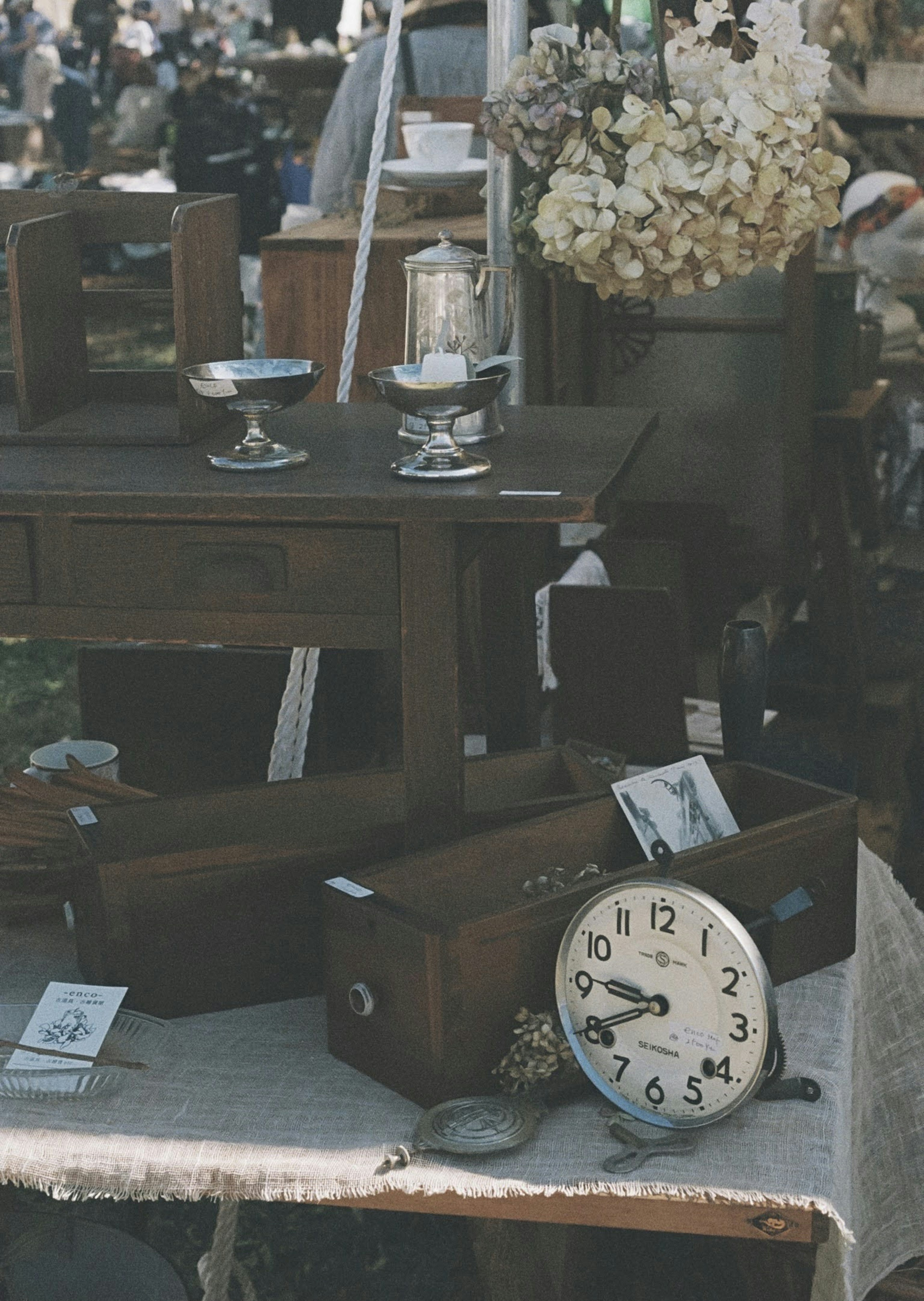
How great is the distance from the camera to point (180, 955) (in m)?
1.64

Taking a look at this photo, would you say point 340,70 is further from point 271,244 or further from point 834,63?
point 271,244

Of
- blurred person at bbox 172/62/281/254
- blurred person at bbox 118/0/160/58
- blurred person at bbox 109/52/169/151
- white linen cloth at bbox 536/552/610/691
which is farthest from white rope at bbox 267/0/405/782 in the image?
blurred person at bbox 118/0/160/58

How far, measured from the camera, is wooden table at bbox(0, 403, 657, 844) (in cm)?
150

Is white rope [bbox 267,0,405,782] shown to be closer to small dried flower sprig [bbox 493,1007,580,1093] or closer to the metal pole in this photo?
the metal pole

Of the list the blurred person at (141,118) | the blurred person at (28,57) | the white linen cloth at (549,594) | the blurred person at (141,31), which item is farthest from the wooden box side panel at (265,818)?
the blurred person at (141,31)

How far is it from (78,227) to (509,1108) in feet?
3.57

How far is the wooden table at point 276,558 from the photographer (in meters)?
1.50

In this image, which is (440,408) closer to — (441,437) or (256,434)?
(441,437)

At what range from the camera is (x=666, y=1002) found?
142 cm

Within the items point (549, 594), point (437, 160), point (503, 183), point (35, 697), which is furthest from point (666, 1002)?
point (35, 697)

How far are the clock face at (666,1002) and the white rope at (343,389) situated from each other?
60cm

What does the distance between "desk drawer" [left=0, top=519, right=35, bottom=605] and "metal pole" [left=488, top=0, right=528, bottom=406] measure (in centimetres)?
69

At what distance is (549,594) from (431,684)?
3.74 feet

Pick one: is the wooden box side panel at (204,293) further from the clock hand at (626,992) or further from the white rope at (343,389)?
the clock hand at (626,992)
